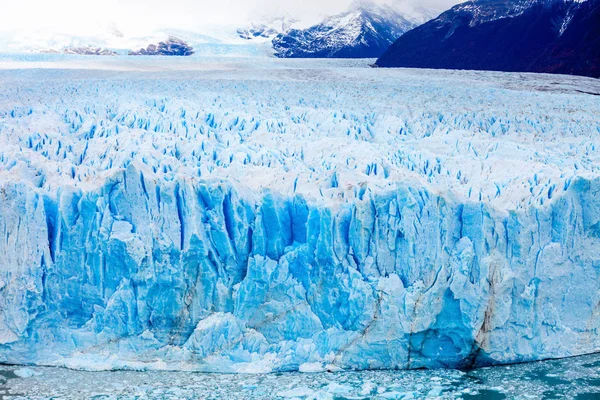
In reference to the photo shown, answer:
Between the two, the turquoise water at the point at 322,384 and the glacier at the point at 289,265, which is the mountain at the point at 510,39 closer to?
the glacier at the point at 289,265

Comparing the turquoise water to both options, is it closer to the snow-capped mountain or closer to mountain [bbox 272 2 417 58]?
mountain [bbox 272 2 417 58]

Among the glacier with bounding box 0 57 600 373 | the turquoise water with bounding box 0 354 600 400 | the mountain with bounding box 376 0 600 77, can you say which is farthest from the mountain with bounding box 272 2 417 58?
the turquoise water with bounding box 0 354 600 400

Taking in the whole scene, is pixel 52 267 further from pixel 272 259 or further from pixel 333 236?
pixel 333 236

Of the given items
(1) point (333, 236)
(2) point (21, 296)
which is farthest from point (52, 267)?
(1) point (333, 236)

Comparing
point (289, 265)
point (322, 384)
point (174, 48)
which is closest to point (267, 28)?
point (174, 48)

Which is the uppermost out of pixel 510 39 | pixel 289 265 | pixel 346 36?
pixel 346 36

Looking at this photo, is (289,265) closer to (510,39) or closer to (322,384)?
(322,384)

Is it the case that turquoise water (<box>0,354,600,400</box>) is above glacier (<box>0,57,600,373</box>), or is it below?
below
